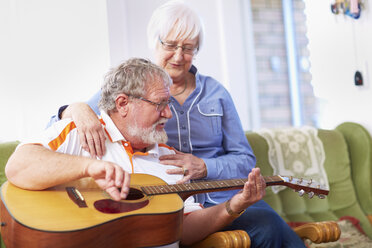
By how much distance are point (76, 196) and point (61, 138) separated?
276 mm

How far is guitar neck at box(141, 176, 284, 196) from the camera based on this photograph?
4.66 feet

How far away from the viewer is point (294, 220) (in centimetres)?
250

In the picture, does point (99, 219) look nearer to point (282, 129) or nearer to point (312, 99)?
point (282, 129)

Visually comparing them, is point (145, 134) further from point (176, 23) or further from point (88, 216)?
point (176, 23)

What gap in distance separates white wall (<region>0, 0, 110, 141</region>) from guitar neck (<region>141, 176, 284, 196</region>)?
151 centimetres

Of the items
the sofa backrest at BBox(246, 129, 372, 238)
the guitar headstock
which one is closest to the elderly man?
the guitar headstock

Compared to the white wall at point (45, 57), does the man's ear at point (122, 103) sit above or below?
below

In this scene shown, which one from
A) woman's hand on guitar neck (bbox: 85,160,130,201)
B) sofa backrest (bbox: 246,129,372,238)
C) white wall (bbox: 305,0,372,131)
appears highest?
white wall (bbox: 305,0,372,131)

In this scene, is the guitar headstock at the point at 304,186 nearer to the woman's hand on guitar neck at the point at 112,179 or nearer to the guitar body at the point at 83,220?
the guitar body at the point at 83,220

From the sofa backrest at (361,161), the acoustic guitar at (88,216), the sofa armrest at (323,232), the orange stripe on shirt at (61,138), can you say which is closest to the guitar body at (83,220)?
the acoustic guitar at (88,216)

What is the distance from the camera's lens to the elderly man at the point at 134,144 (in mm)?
1347

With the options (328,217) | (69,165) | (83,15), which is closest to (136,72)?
(69,165)

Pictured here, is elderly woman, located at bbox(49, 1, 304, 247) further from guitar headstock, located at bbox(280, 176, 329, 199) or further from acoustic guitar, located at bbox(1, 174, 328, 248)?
acoustic guitar, located at bbox(1, 174, 328, 248)

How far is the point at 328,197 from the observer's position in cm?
262
